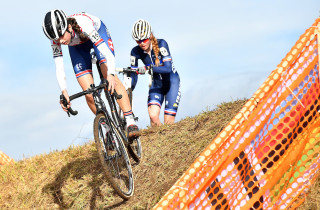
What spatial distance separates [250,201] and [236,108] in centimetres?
423

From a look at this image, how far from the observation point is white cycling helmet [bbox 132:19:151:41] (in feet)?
34.8

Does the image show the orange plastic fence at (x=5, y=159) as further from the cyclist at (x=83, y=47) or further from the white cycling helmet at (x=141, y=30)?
the white cycling helmet at (x=141, y=30)

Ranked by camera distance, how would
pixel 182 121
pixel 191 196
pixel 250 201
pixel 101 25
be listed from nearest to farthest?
pixel 191 196, pixel 250 201, pixel 101 25, pixel 182 121

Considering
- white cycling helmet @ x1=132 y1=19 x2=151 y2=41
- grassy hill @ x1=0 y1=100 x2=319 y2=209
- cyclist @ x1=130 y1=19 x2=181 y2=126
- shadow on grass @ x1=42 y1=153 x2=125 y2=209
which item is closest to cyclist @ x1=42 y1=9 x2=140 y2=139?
grassy hill @ x1=0 y1=100 x2=319 y2=209

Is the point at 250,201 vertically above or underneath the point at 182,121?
above

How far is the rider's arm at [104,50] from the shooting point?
7.15m

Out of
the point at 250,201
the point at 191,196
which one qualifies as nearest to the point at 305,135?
the point at 250,201

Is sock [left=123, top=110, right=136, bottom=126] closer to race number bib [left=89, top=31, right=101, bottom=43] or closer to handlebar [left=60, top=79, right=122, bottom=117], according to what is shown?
handlebar [left=60, top=79, right=122, bottom=117]

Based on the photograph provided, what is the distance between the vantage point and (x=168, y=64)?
1091 centimetres

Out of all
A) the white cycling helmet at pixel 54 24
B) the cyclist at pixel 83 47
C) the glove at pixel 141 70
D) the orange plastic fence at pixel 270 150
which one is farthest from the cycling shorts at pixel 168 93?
the orange plastic fence at pixel 270 150

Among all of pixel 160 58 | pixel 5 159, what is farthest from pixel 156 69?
pixel 5 159

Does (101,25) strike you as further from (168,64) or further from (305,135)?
(305,135)

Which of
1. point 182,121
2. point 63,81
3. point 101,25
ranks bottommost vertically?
point 182,121

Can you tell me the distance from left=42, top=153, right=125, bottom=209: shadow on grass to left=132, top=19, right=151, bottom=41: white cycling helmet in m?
3.17
